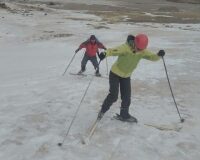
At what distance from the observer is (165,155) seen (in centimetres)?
844

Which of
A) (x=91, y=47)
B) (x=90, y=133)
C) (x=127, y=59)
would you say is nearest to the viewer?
(x=90, y=133)

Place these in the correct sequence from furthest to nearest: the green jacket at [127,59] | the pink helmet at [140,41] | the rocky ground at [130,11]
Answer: the rocky ground at [130,11] < the green jacket at [127,59] < the pink helmet at [140,41]

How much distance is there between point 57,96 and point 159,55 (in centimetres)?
384

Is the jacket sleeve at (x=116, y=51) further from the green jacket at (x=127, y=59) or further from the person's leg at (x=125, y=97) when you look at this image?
the person's leg at (x=125, y=97)

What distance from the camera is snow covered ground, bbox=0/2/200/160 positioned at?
8.52m

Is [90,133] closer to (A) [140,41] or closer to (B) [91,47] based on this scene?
(A) [140,41]

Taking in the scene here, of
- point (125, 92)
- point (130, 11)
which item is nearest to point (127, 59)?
point (125, 92)

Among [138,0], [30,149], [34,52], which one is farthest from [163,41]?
[138,0]

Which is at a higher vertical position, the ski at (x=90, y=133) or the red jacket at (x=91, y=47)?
the red jacket at (x=91, y=47)

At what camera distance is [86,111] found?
10898 millimetres

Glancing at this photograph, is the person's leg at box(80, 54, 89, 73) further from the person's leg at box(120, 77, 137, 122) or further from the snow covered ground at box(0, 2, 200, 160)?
the person's leg at box(120, 77, 137, 122)

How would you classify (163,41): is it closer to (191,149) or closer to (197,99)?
(197,99)

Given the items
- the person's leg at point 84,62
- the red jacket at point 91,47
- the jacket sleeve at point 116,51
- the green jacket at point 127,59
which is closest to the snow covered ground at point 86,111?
the person's leg at point 84,62

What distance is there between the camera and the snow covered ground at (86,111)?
8523 mm
